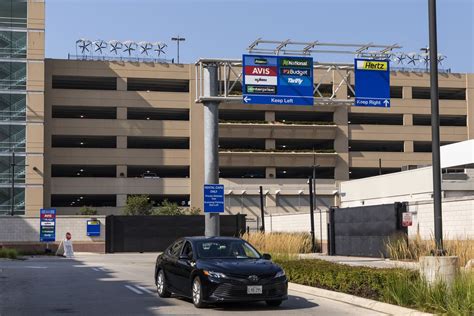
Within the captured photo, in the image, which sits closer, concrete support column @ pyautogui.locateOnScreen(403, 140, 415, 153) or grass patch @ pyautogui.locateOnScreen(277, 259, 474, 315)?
grass patch @ pyautogui.locateOnScreen(277, 259, 474, 315)

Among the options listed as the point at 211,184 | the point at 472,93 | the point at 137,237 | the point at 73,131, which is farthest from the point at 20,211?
the point at 472,93

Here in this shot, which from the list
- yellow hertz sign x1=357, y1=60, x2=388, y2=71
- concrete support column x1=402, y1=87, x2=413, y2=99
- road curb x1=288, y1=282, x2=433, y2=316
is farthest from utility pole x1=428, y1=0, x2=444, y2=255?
concrete support column x1=402, y1=87, x2=413, y2=99

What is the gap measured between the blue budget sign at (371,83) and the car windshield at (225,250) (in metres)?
18.2

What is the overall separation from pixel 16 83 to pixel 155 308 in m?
68.3

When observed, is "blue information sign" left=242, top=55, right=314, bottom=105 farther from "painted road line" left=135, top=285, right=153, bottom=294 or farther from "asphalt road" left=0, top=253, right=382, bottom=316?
"painted road line" left=135, top=285, right=153, bottom=294

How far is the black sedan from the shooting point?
13.7m

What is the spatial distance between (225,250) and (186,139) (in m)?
71.1

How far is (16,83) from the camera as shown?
77.8 metres

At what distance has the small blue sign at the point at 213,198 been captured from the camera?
29.7 metres

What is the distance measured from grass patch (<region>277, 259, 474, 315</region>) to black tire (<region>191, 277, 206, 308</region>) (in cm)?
359

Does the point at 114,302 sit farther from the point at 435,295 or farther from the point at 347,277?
the point at 435,295

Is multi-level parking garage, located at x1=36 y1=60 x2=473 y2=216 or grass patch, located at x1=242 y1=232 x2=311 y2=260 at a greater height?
multi-level parking garage, located at x1=36 y1=60 x2=473 y2=216

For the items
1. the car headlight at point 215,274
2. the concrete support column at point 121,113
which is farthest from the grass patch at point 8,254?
the concrete support column at point 121,113

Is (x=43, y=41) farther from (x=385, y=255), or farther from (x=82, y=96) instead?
(x=385, y=255)
